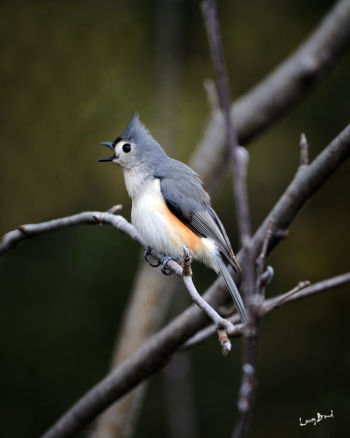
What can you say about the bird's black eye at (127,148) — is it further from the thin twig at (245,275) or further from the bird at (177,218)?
the thin twig at (245,275)

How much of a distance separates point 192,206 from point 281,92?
141cm

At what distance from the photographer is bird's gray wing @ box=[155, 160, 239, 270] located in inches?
124

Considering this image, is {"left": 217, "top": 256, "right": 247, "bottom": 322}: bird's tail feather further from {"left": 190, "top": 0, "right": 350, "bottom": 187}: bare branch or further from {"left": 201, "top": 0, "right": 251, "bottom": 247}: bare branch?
{"left": 190, "top": 0, "right": 350, "bottom": 187}: bare branch

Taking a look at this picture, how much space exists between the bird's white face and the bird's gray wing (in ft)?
0.95

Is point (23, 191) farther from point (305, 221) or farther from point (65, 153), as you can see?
point (305, 221)

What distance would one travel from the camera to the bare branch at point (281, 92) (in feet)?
13.2

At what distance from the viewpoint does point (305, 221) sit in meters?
4.95

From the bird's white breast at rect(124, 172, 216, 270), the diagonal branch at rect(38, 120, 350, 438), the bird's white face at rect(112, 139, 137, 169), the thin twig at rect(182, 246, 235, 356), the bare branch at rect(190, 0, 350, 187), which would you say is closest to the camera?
the thin twig at rect(182, 246, 235, 356)

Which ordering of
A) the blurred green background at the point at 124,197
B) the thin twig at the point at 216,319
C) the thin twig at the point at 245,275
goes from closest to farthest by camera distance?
the thin twig at the point at 245,275 → the thin twig at the point at 216,319 → the blurred green background at the point at 124,197

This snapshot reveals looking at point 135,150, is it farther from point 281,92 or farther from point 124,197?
point 124,197

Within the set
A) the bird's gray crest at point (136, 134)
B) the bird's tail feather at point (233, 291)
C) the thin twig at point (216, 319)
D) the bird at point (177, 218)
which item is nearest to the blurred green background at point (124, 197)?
the bird's gray crest at point (136, 134)

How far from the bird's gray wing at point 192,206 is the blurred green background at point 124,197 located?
1.42 metres

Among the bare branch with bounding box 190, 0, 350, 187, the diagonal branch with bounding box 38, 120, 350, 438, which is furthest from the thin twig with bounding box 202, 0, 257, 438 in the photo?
the bare branch with bounding box 190, 0, 350, 187

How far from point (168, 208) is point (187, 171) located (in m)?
0.25
